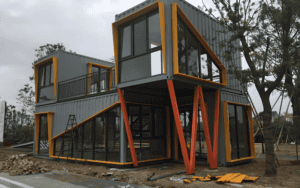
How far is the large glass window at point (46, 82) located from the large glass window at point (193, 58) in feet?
32.6

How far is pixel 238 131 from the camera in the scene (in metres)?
11.1

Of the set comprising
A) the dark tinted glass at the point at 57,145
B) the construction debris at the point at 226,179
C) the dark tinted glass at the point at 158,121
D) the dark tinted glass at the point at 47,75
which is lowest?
the construction debris at the point at 226,179

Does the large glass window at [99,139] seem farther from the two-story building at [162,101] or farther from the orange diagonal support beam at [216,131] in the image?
the orange diagonal support beam at [216,131]

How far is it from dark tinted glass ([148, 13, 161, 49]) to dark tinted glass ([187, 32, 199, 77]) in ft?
4.36

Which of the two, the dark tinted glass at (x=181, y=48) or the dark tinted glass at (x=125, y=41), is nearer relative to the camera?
the dark tinted glass at (x=181, y=48)

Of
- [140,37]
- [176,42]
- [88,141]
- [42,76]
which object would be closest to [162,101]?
[140,37]

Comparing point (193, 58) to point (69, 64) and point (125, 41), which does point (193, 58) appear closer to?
point (125, 41)

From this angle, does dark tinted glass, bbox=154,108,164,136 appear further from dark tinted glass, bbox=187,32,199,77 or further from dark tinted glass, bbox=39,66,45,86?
dark tinted glass, bbox=39,66,45,86

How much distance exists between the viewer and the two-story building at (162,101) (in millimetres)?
8609

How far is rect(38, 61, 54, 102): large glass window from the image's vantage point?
50.6 feet

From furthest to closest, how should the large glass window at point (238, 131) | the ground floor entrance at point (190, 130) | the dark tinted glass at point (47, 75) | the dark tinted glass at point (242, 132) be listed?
the dark tinted glass at point (47, 75)
the dark tinted glass at point (242, 132)
the ground floor entrance at point (190, 130)
the large glass window at point (238, 131)

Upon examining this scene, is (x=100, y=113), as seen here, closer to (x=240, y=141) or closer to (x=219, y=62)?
(x=219, y=62)

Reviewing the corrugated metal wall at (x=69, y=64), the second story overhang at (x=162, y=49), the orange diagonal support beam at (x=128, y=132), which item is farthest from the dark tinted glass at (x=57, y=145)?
the second story overhang at (x=162, y=49)

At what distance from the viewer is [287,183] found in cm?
662
